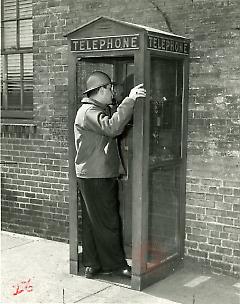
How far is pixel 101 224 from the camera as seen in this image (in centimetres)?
517

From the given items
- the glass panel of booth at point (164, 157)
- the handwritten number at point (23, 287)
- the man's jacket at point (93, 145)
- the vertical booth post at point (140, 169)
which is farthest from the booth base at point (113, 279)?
the man's jacket at point (93, 145)

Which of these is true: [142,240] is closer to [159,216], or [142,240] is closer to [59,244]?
[159,216]

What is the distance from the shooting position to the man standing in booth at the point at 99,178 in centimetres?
498

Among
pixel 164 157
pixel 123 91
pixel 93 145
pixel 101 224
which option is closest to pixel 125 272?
pixel 101 224

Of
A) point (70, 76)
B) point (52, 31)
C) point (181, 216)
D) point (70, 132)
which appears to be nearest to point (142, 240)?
point (181, 216)

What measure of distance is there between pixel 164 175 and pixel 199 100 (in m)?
0.88

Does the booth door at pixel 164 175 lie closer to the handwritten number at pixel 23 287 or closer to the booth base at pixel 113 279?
the booth base at pixel 113 279

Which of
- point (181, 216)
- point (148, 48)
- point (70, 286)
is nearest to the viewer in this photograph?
point (148, 48)

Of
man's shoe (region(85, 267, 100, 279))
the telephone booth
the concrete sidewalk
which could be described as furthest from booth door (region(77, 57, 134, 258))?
the concrete sidewalk

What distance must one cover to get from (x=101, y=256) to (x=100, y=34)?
2.30 metres

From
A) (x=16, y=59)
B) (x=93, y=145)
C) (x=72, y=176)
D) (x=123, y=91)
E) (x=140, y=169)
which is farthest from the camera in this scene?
(x=16, y=59)

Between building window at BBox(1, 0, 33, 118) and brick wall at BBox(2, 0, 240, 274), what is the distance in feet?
1.22

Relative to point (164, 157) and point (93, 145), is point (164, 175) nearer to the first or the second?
point (164, 157)

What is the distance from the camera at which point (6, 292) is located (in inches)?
193
